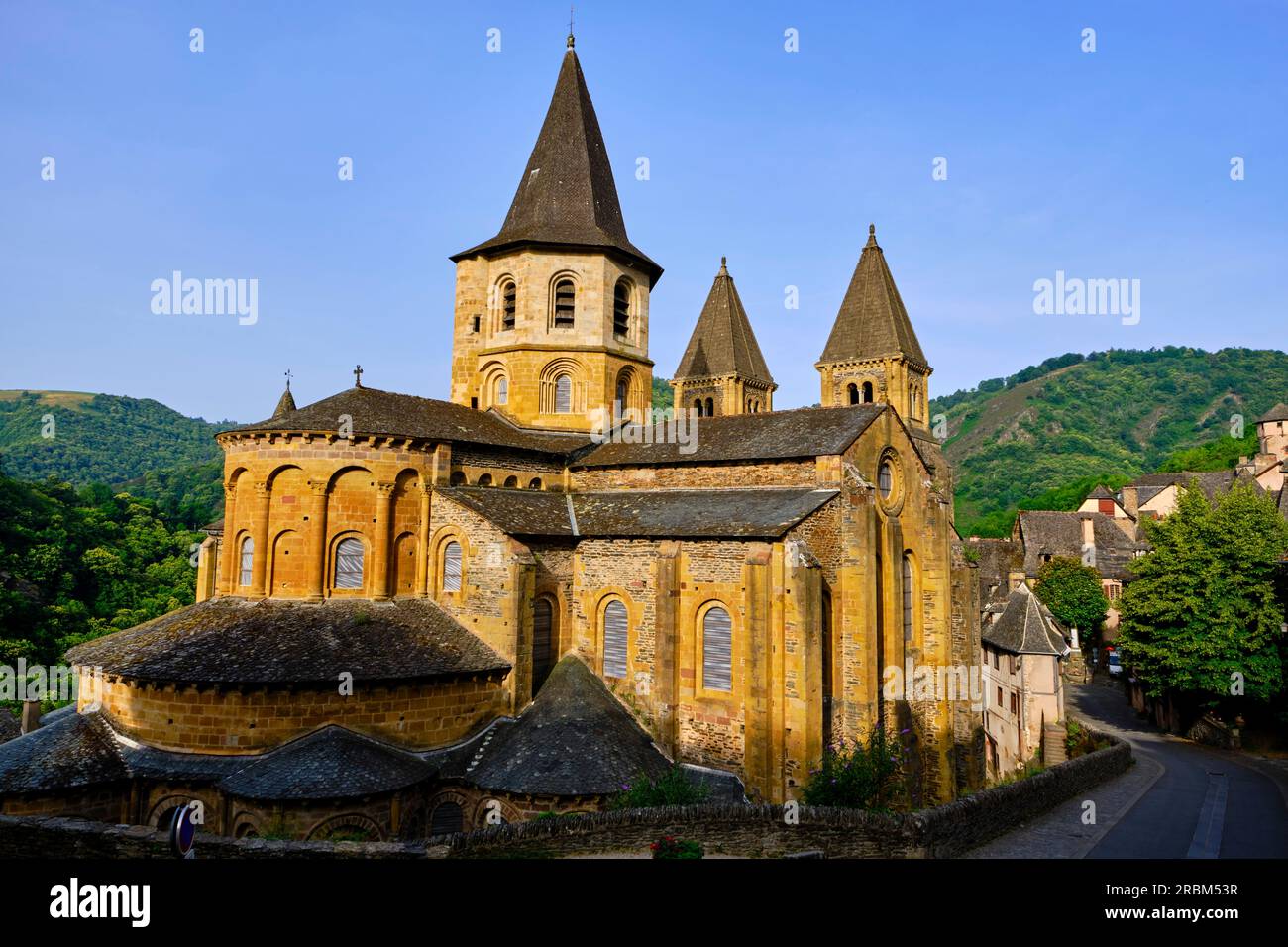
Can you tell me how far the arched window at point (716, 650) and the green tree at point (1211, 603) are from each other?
22.6m

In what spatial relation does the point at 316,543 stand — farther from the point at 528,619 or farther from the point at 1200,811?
the point at 1200,811

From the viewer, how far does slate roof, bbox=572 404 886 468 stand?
22.8 m

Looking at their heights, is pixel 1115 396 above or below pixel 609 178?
above

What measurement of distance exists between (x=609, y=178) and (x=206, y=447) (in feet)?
595

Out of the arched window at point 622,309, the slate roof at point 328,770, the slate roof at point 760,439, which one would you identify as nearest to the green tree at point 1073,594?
the slate roof at point 760,439

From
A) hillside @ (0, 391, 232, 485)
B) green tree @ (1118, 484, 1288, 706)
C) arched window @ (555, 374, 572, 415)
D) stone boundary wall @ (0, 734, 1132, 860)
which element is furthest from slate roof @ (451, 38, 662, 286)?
hillside @ (0, 391, 232, 485)

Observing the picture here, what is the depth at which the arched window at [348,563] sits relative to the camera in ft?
73.6

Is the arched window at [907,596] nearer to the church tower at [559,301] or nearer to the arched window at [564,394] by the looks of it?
the church tower at [559,301]

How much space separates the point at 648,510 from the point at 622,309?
10980mm

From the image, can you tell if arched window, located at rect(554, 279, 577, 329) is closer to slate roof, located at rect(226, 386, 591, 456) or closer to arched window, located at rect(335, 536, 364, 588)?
slate roof, located at rect(226, 386, 591, 456)

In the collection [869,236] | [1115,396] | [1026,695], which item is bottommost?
[1026,695]
